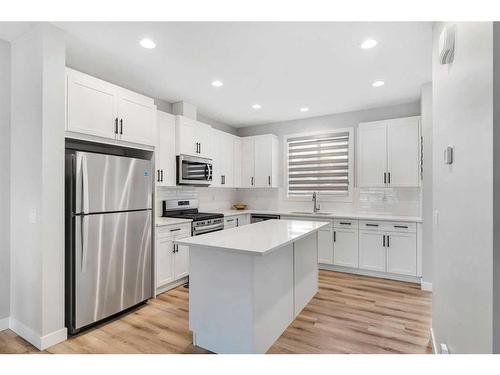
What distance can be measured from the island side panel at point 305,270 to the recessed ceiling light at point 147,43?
2.35 m

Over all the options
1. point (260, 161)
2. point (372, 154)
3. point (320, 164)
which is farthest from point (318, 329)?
point (260, 161)

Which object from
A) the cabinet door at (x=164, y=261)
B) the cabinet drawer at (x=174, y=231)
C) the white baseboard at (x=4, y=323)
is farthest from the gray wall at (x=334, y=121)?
the white baseboard at (x=4, y=323)

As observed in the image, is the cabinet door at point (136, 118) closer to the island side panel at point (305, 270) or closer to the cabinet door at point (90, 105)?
the cabinet door at point (90, 105)

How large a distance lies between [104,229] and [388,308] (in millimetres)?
3093

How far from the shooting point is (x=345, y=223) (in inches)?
167

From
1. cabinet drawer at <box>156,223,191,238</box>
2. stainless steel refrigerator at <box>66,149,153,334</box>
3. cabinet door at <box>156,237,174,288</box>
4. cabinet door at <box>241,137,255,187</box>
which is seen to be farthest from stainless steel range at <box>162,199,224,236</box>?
cabinet door at <box>241,137,255,187</box>

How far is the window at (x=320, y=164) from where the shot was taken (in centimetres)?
484

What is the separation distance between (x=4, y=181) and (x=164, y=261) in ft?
5.88

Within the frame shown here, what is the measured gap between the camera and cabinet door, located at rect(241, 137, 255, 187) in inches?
214

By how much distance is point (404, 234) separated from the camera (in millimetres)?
3832

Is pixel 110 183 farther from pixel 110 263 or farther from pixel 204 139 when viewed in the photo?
pixel 204 139
